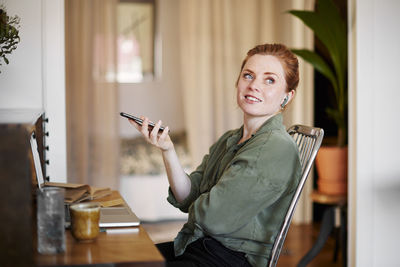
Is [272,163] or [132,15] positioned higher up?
[132,15]

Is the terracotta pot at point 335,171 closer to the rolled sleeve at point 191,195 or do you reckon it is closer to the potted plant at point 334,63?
the potted plant at point 334,63

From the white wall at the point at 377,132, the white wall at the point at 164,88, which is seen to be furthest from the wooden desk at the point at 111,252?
the white wall at the point at 164,88

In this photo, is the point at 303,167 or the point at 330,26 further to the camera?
the point at 330,26

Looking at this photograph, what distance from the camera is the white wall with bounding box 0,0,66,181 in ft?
7.08

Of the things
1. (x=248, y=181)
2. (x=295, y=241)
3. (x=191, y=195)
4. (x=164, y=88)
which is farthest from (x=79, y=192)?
(x=164, y=88)

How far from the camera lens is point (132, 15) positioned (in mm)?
5484

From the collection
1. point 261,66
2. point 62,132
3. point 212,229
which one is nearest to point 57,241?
point 212,229

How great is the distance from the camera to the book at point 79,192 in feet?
5.58

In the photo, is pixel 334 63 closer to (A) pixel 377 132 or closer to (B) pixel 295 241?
(A) pixel 377 132

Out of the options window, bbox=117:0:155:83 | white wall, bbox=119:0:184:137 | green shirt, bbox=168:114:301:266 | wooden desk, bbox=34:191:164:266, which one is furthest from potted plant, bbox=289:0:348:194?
window, bbox=117:0:155:83

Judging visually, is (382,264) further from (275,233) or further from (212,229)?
(212,229)

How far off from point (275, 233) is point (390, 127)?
1.21 meters

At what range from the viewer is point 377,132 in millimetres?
2479

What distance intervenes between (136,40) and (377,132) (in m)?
3.58
